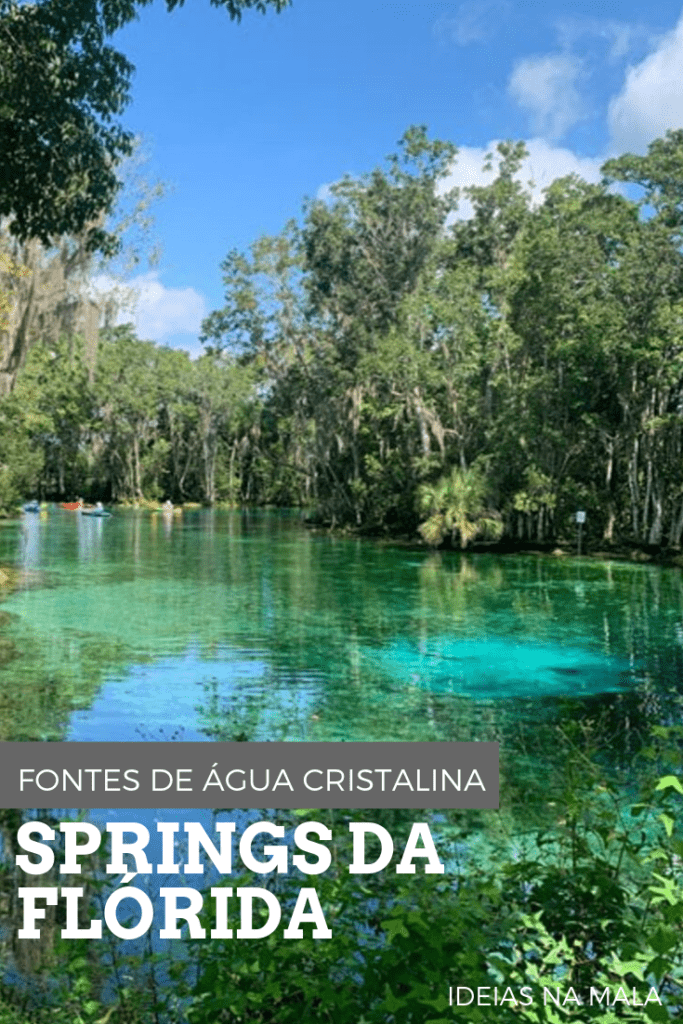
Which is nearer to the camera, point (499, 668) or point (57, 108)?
point (57, 108)

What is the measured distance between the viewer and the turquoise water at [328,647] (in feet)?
32.4

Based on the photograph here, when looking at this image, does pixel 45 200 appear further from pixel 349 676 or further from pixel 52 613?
pixel 52 613

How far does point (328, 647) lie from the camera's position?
14.6m

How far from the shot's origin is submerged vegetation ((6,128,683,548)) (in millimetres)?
30453

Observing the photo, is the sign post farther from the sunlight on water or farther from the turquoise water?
the sunlight on water

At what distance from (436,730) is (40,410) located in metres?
62.3

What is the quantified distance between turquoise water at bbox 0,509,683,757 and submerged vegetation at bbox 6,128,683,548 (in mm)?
5786

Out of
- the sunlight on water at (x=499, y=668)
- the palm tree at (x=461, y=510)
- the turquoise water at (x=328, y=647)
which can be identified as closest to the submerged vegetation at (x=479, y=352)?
the palm tree at (x=461, y=510)

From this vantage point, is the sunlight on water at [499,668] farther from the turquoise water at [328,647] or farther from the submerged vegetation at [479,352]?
the submerged vegetation at [479,352]

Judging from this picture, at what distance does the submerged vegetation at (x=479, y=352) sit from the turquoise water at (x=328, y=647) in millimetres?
5786

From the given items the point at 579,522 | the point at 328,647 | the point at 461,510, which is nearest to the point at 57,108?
the point at 328,647

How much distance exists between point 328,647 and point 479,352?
23533 mm

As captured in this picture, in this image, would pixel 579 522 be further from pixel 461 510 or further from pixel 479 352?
pixel 479 352

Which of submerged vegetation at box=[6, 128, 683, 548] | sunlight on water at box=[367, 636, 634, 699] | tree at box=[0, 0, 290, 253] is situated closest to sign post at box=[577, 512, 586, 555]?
submerged vegetation at box=[6, 128, 683, 548]
